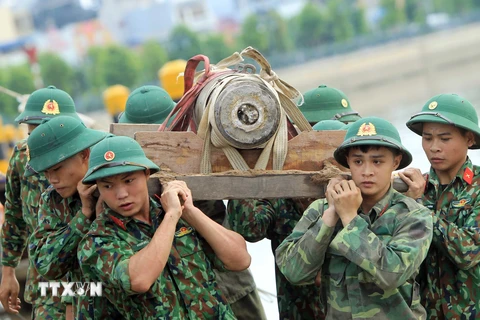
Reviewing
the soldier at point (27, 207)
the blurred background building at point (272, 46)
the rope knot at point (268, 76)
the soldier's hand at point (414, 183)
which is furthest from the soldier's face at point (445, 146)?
the blurred background building at point (272, 46)

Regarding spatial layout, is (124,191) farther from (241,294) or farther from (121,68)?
(121,68)

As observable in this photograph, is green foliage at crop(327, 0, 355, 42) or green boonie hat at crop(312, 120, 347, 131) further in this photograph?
green foliage at crop(327, 0, 355, 42)

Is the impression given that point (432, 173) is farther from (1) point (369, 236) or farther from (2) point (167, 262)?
(2) point (167, 262)

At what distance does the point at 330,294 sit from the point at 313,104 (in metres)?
2.35

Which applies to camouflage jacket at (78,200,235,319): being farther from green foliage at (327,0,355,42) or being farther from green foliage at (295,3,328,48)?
green foliage at (295,3,328,48)

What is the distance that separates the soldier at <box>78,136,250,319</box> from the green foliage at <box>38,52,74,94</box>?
78114 mm

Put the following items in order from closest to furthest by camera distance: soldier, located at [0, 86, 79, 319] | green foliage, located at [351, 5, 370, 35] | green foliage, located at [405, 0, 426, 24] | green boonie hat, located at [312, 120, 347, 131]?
green boonie hat, located at [312, 120, 347, 131]
soldier, located at [0, 86, 79, 319]
green foliage, located at [351, 5, 370, 35]
green foliage, located at [405, 0, 426, 24]

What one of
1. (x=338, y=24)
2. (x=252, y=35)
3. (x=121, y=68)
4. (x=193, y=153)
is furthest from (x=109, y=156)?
(x=252, y=35)

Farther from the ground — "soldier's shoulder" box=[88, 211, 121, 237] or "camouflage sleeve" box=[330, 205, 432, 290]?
"soldier's shoulder" box=[88, 211, 121, 237]

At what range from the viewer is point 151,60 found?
83.9 metres

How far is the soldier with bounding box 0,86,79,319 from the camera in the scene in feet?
21.6

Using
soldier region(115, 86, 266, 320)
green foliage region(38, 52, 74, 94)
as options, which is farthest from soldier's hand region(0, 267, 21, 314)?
green foliage region(38, 52, 74, 94)

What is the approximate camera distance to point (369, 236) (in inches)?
189

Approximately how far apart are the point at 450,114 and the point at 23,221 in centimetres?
311
